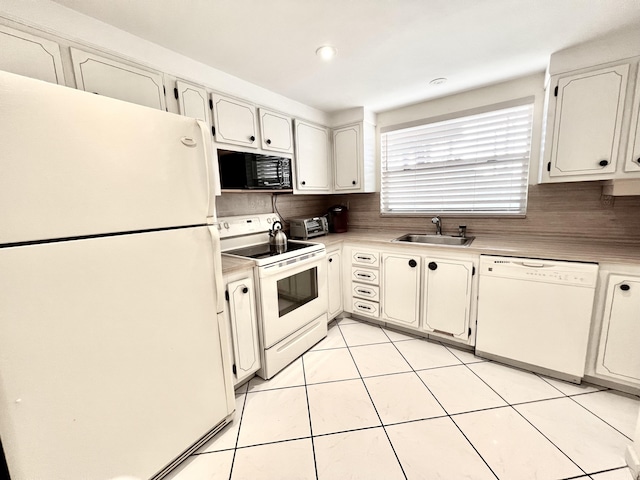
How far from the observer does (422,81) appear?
7.38 ft

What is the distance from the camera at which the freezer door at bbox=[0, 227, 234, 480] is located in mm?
835

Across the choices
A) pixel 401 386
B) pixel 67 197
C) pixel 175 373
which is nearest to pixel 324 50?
pixel 67 197

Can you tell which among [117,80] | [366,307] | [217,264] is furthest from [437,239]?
[117,80]

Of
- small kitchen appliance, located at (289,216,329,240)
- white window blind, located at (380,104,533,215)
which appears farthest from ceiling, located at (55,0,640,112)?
small kitchen appliance, located at (289,216,329,240)

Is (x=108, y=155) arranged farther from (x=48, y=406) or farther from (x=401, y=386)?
(x=401, y=386)

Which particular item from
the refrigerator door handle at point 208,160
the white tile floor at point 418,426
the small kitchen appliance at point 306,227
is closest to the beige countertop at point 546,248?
Answer: the small kitchen appliance at point 306,227

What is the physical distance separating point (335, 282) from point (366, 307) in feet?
1.33

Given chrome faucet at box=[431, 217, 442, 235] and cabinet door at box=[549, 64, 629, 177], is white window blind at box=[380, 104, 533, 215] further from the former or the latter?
cabinet door at box=[549, 64, 629, 177]

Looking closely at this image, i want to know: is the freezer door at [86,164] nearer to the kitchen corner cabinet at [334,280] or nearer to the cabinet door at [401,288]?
the kitchen corner cabinet at [334,280]

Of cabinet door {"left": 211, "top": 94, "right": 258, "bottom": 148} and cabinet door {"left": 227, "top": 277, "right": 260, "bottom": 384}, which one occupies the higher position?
cabinet door {"left": 211, "top": 94, "right": 258, "bottom": 148}

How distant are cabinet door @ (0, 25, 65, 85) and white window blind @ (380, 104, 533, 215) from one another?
A: 107 inches

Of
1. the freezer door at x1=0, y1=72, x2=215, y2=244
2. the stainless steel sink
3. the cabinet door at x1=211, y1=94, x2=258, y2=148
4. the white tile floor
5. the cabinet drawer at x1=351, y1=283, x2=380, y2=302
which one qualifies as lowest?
the white tile floor

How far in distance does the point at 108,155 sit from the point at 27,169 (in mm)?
225

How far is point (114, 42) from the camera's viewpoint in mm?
1438
